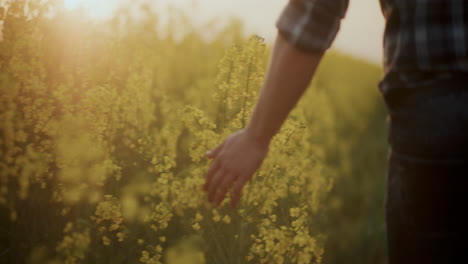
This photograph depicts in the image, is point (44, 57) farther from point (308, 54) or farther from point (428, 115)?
point (428, 115)

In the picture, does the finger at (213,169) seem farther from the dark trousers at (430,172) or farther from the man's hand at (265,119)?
the dark trousers at (430,172)

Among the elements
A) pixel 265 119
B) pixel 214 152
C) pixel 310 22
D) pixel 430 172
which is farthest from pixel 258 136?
pixel 430 172

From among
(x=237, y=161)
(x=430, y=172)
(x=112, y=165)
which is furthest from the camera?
(x=112, y=165)

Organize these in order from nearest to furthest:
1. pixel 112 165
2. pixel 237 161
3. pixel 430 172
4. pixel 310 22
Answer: pixel 430 172
pixel 310 22
pixel 237 161
pixel 112 165

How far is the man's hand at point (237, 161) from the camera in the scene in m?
1.34

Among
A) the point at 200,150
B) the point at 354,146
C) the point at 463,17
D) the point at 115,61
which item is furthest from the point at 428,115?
the point at 354,146

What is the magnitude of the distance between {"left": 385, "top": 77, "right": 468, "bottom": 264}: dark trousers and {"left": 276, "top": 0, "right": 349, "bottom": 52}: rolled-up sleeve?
216 mm

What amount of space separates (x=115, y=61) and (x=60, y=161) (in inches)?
28.5

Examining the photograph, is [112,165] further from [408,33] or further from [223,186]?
[408,33]

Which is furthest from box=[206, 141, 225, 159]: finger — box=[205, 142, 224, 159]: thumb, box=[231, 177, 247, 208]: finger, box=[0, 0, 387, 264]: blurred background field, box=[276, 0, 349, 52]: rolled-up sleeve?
box=[0, 0, 387, 264]: blurred background field

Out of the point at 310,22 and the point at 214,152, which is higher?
the point at 310,22

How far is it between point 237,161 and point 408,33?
51 centimetres

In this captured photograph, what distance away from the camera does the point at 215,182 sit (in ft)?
4.49

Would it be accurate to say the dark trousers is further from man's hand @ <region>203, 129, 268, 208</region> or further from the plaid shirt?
man's hand @ <region>203, 129, 268, 208</region>
